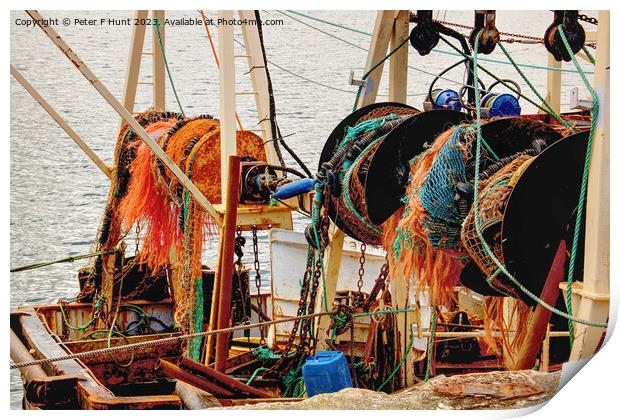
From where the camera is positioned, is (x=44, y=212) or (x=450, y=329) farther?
(x=44, y=212)

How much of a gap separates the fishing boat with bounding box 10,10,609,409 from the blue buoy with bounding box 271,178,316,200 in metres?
0.02

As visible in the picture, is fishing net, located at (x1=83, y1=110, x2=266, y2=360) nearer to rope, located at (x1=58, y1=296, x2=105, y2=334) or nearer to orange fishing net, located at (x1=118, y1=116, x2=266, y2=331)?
orange fishing net, located at (x1=118, y1=116, x2=266, y2=331)

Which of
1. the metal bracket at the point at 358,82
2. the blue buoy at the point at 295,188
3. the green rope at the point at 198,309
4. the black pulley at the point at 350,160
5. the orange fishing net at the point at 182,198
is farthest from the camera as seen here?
the orange fishing net at the point at 182,198

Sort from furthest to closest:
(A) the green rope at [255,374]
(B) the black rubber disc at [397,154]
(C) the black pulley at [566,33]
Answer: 1. (A) the green rope at [255,374]
2. (B) the black rubber disc at [397,154]
3. (C) the black pulley at [566,33]

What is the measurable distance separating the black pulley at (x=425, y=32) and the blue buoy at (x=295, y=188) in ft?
4.77

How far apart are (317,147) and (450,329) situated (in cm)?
1266

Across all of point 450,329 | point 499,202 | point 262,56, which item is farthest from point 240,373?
point 499,202

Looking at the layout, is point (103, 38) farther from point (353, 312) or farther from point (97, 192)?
point (353, 312)

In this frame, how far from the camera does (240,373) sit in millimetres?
10961

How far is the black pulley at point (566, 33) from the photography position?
7.81 m

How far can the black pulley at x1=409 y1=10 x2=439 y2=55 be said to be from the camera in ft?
30.1

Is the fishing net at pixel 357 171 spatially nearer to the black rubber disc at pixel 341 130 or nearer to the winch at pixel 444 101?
the black rubber disc at pixel 341 130

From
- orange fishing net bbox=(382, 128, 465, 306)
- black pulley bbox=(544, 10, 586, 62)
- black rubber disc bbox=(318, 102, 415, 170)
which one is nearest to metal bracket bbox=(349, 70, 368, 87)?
black rubber disc bbox=(318, 102, 415, 170)

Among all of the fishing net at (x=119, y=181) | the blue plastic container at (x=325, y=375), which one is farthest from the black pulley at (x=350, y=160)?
the fishing net at (x=119, y=181)
